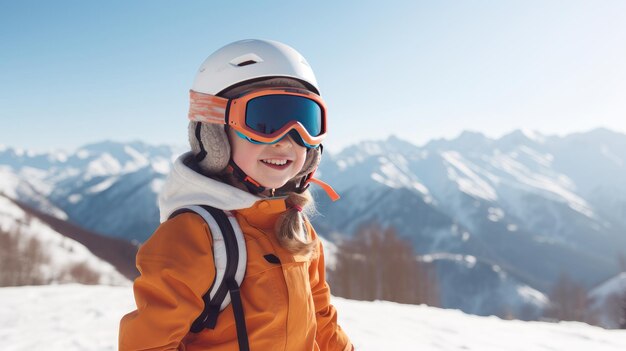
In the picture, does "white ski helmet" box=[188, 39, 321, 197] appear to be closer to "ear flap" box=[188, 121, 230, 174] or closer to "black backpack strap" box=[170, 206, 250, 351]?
"ear flap" box=[188, 121, 230, 174]

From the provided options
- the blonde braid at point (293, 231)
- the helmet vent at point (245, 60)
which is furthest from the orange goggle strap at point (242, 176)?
the helmet vent at point (245, 60)

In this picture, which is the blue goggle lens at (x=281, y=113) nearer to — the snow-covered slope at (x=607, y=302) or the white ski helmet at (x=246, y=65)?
the white ski helmet at (x=246, y=65)

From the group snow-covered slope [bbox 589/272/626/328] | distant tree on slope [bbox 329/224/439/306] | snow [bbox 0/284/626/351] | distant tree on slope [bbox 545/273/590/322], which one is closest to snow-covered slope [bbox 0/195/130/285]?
distant tree on slope [bbox 329/224/439/306]

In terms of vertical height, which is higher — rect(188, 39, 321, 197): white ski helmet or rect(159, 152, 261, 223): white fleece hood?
rect(188, 39, 321, 197): white ski helmet

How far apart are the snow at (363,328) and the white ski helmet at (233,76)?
13.0 ft

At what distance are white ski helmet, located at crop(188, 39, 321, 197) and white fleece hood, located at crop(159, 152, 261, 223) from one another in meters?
0.15

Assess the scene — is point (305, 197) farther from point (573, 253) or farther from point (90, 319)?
point (573, 253)

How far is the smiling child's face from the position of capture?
2121 mm

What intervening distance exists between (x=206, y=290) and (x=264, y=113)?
895 millimetres

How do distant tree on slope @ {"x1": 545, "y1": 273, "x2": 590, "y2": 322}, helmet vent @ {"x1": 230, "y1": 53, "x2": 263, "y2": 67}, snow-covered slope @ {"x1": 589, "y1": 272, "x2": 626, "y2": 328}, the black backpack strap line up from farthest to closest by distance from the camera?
1. snow-covered slope @ {"x1": 589, "y1": 272, "x2": 626, "y2": 328}
2. distant tree on slope @ {"x1": 545, "y1": 273, "x2": 590, "y2": 322}
3. helmet vent @ {"x1": 230, "y1": 53, "x2": 263, "y2": 67}
4. the black backpack strap

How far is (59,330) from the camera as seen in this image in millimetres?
5707

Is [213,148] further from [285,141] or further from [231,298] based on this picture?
[231,298]

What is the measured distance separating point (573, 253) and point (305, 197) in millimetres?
209599

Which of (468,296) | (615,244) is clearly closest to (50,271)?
(468,296)
